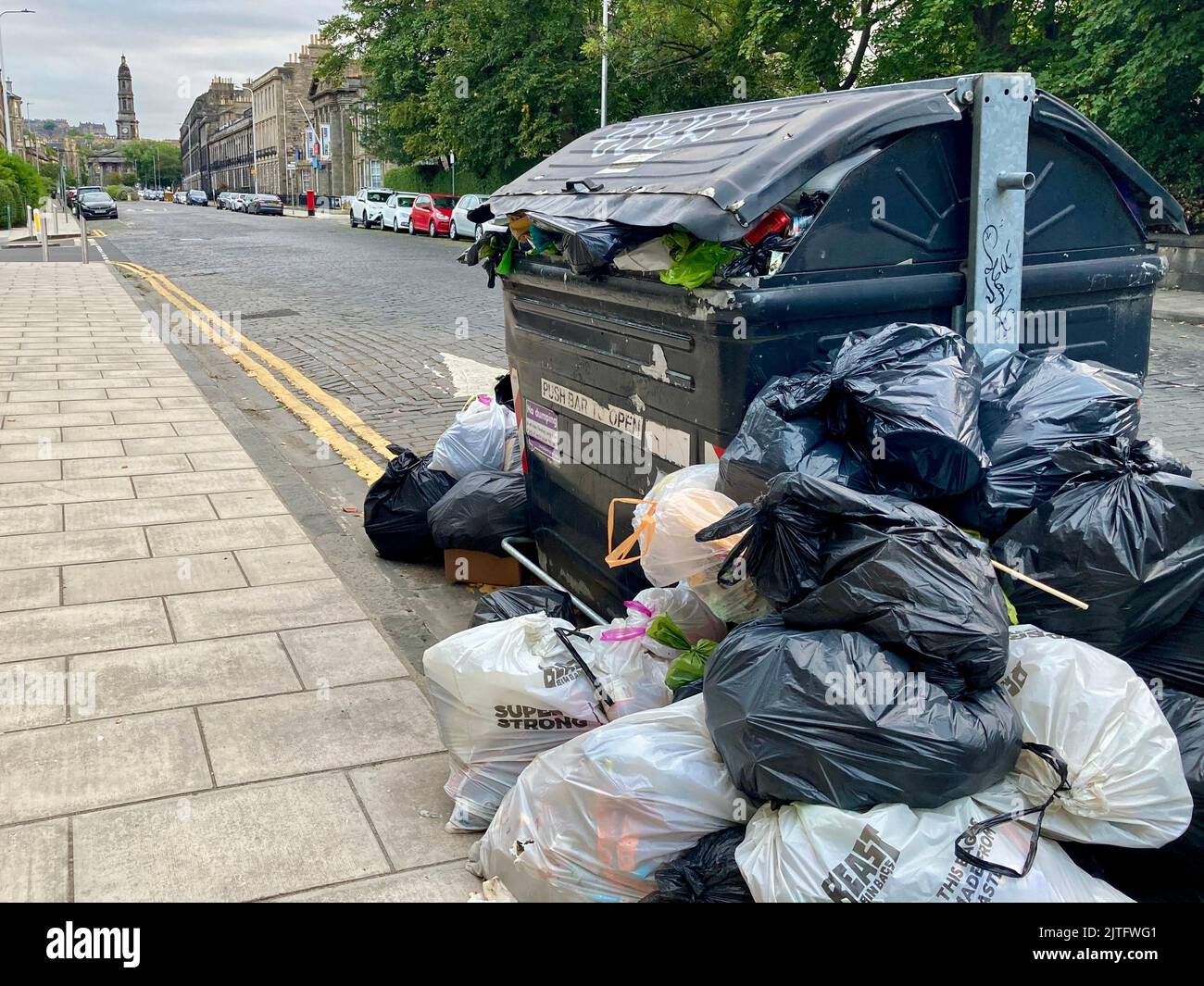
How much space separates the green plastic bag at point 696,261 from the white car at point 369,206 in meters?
34.6

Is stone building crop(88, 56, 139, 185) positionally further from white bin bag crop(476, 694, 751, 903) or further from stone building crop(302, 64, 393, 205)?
white bin bag crop(476, 694, 751, 903)

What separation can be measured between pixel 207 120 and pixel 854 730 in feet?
466

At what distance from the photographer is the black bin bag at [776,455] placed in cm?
278

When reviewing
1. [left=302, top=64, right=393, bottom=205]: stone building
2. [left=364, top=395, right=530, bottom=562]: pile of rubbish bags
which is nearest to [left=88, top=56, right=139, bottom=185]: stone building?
[left=302, top=64, right=393, bottom=205]: stone building

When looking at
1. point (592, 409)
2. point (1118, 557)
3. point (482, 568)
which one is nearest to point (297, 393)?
point (482, 568)

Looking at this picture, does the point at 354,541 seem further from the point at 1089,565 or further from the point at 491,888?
the point at 1089,565

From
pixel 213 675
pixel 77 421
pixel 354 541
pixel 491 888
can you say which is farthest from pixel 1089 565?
pixel 77 421

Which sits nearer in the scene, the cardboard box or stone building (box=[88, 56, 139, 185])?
the cardboard box

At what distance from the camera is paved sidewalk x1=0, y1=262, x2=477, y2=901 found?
9.00ft

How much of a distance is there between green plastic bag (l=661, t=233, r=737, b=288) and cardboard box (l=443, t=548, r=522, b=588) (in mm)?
1921

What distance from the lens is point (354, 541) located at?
537 centimetres

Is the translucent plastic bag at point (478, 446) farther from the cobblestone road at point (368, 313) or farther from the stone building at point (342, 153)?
the stone building at point (342, 153)

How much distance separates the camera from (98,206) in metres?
42.9

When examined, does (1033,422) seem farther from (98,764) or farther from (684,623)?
(98,764)
